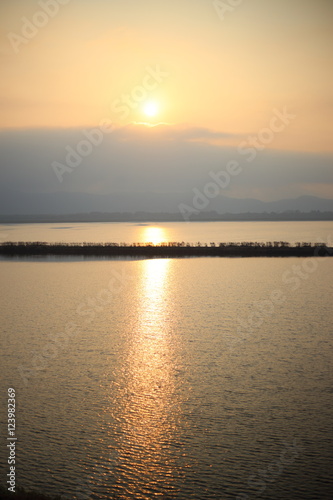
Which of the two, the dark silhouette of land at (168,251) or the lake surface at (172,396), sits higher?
the dark silhouette of land at (168,251)

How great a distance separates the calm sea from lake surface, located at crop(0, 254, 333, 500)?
2.0 inches

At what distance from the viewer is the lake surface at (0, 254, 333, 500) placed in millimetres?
12688

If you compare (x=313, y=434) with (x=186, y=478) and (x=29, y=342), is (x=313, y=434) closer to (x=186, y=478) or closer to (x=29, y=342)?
(x=186, y=478)

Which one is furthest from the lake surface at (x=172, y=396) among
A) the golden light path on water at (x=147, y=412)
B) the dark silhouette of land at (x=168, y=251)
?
the dark silhouette of land at (x=168, y=251)

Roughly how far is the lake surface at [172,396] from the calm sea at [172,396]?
0.16 feet

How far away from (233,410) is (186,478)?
4440 millimetres

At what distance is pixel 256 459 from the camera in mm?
13469

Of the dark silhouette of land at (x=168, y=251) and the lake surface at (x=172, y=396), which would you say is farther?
the dark silhouette of land at (x=168, y=251)

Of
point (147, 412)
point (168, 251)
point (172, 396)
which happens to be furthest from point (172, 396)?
point (168, 251)

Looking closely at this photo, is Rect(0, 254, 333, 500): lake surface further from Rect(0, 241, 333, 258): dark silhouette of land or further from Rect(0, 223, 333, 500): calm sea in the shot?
Rect(0, 241, 333, 258): dark silhouette of land

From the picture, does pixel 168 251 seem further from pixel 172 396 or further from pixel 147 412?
pixel 147 412

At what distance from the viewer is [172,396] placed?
59.6 ft

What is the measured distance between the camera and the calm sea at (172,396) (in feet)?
41.6

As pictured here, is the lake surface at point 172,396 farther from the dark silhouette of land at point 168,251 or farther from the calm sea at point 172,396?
the dark silhouette of land at point 168,251
